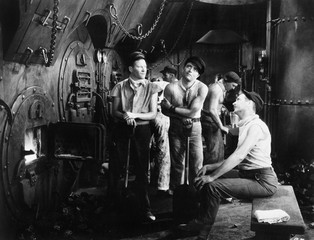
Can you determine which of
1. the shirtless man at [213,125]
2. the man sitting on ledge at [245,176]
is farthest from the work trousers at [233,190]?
the shirtless man at [213,125]

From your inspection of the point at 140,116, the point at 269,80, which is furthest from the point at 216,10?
the point at 140,116

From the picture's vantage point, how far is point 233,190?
4469 millimetres

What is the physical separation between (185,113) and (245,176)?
165cm

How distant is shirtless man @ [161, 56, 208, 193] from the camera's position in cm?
596

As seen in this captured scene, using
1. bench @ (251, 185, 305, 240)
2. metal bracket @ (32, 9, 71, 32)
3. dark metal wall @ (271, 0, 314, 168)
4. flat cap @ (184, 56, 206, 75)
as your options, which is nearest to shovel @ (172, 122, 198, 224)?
bench @ (251, 185, 305, 240)

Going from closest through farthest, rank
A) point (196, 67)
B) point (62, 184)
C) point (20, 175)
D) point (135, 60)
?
1. point (20, 175)
2. point (135, 60)
3. point (196, 67)
4. point (62, 184)

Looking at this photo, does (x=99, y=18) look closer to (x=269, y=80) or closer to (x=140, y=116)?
(x=140, y=116)

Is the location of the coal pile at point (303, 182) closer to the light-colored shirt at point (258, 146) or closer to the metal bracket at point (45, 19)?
the light-colored shirt at point (258, 146)

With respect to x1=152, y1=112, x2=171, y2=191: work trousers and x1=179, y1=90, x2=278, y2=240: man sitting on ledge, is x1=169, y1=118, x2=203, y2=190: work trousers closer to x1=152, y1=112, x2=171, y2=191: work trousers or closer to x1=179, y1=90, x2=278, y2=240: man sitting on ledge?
x1=152, y1=112, x2=171, y2=191: work trousers

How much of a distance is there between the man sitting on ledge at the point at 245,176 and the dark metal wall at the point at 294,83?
295cm

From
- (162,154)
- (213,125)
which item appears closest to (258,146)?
(213,125)

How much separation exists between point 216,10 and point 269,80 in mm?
5293

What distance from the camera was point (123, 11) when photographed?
7398 millimetres

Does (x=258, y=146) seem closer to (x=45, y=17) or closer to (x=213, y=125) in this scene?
(x=213, y=125)
